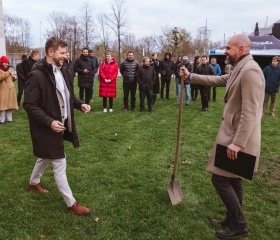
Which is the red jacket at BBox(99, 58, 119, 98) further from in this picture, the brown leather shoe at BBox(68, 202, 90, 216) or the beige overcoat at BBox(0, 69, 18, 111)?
the brown leather shoe at BBox(68, 202, 90, 216)

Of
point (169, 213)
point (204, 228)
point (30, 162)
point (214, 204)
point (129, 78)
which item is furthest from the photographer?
point (129, 78)

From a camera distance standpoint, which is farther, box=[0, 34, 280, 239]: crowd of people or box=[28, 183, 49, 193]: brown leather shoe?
box=[28, 183, 49, 193]: brown leather shoe

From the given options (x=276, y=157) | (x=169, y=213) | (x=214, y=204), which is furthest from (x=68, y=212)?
(x=276, y=157)

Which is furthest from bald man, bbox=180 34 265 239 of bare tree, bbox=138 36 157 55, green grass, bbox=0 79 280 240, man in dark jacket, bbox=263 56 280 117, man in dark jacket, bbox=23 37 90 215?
bare tree, bbox=138 36 157 55

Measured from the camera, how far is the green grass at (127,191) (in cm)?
368

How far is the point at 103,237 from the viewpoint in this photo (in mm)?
3506

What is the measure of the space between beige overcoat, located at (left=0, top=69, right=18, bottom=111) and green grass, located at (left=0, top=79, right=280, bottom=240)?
0.97m

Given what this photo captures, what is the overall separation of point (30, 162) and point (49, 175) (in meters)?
0.78

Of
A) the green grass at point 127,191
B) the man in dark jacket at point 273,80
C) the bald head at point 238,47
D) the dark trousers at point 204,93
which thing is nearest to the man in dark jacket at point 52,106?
the green grass at point 127,191

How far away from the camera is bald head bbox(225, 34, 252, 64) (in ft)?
10.4

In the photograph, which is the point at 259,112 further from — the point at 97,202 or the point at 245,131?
the point at 97,202

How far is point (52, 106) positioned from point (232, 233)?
236 cm

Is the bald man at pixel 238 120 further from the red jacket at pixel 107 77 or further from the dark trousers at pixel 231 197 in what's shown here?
the red jacket at pixel 107 77

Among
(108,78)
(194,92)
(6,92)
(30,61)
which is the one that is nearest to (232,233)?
(6,92)
